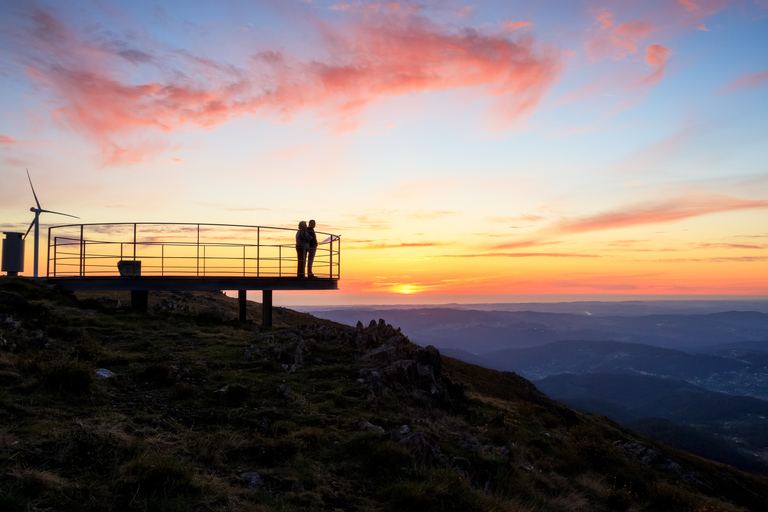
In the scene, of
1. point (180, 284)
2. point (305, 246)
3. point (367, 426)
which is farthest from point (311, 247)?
point (367, 426)

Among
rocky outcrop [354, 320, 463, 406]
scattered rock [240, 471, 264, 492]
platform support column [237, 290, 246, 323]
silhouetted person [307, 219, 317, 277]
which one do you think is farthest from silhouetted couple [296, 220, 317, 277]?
scattered rock [240, 471, 264, 492]

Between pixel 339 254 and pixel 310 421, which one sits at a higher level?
pixel 339 254

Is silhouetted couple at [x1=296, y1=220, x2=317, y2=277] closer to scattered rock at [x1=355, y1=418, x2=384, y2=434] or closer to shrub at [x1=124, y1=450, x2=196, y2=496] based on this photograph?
scattered rock at [x1=355, y1=418, x2=384, y2=434]

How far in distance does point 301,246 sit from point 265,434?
15573mm

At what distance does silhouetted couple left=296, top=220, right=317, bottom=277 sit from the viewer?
24.6 metres

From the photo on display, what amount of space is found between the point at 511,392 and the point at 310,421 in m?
19.5

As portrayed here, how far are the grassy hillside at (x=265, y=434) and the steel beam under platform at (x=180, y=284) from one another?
367cm

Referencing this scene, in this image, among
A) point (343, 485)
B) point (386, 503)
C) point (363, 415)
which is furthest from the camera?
point (363, 415)

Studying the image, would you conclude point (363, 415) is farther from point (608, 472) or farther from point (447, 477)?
point (608, 472)

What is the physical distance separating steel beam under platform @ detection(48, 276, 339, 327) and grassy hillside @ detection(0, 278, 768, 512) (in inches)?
144

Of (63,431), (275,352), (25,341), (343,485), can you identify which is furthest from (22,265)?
(343,485)

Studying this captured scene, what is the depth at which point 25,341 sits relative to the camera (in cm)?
1316

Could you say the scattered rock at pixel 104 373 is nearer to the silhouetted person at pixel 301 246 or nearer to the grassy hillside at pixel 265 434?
the grassy hillside at pixel 265 434

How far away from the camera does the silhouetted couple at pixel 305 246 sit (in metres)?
24.6
